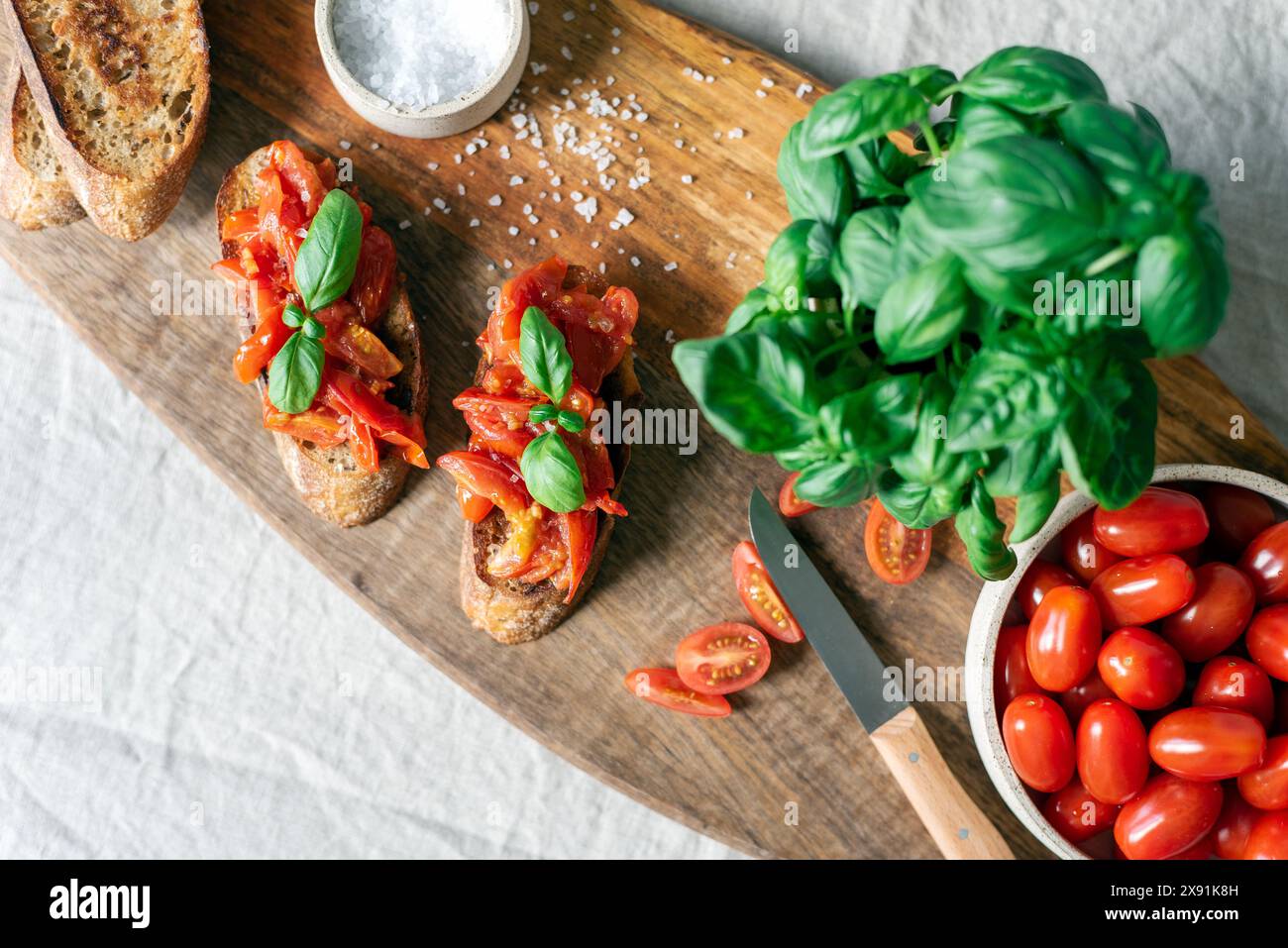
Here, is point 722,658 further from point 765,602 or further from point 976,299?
point 976,299

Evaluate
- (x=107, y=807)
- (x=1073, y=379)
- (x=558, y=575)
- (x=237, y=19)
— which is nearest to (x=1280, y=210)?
(x=1073, y=379)

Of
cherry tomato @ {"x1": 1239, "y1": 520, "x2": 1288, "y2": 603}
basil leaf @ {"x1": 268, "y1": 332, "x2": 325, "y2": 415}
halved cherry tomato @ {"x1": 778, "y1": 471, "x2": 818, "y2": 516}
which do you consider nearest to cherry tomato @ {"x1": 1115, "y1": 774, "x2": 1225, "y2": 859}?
Answer: cherry tomato @ {"x1": 1239, "y1": 520, "x2": 1288, "y2": 603}

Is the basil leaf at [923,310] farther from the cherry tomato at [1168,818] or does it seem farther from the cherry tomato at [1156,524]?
the cherry tomato at [1168,818]

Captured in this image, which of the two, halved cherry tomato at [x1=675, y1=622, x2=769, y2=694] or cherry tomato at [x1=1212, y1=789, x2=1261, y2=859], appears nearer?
cherry tomato at [x1=1212, y1=789, x2=1261, y2=859]

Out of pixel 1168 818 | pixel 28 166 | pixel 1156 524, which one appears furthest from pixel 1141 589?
pixel 28 166

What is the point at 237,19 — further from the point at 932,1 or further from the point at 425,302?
the point at 932,1

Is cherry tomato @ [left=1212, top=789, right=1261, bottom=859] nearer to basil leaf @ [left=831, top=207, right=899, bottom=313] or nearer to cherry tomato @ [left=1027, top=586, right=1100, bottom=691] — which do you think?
cherry tomato @ [left=1027, top=586, right=1100, bottom=691]
